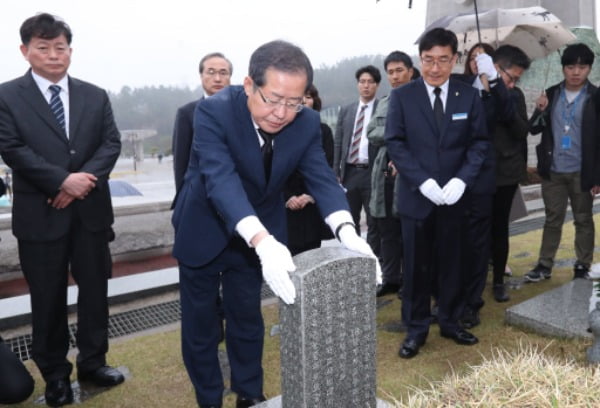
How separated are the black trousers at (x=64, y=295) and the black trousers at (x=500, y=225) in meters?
3.32

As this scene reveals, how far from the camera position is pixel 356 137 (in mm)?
5055

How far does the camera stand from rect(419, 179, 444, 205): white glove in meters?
3.29

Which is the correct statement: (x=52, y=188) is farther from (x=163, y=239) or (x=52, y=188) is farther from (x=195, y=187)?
(x=163, y=239)

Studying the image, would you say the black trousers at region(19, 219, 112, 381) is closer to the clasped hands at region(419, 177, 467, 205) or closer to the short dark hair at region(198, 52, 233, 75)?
the short dark hair at region(198, 52, 233, 75)

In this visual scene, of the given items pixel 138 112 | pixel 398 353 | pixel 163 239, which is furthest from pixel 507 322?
pixel 138 112

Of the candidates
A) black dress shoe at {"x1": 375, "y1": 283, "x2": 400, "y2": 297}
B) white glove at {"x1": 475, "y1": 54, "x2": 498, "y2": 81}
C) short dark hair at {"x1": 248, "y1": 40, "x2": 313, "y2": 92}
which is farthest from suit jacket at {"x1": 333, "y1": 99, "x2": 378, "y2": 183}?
short dark hair at {"x1": 248, "y1": 40, "x2": 313, "y2": 92}

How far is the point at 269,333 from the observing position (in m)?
4.00

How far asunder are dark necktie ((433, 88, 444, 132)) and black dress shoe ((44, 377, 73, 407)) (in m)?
2.89

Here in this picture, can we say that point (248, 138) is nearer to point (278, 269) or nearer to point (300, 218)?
point (278, 269)

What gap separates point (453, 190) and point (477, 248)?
39.0 inches

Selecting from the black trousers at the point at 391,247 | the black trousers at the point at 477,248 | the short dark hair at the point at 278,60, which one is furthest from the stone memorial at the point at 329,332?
the black trousers at the point at 391,247

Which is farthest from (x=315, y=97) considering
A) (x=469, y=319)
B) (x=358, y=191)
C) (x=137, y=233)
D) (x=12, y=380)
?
(x=137, y=233)

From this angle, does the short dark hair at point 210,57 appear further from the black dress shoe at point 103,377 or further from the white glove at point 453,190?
the black dress shoe at point 103,377

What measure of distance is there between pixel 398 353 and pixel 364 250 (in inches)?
69.8
